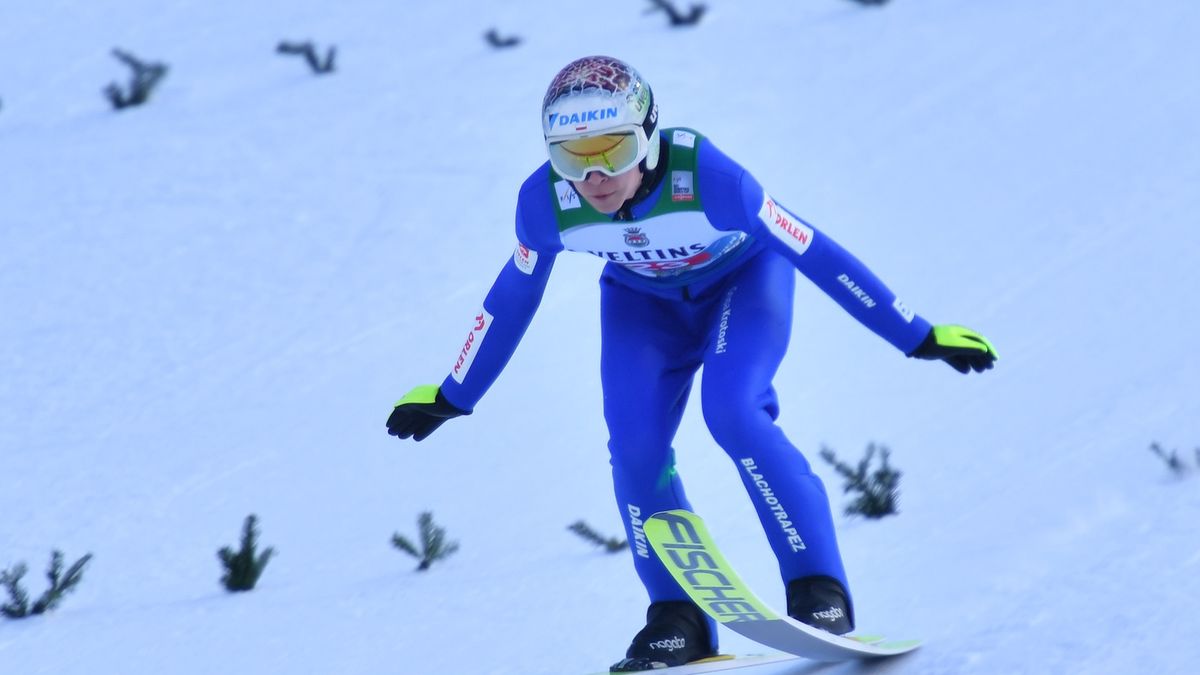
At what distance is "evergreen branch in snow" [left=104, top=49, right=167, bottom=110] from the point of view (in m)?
12.2

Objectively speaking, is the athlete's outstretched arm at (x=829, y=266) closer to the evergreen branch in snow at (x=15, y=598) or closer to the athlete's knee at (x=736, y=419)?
the athlete's knee at (x=736, y=419)

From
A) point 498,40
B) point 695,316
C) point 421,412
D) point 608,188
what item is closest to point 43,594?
point 421,412

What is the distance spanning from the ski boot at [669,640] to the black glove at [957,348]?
0.90m

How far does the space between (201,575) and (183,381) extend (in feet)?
7.27

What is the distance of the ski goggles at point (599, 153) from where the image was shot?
3881 millimetres

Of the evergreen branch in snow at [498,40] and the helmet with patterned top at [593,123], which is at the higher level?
the evergreen branch in snow at [498,40]

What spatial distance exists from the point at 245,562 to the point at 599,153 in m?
2.59

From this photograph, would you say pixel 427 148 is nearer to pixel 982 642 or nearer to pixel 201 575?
pixel 201 575

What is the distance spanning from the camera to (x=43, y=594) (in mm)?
5574

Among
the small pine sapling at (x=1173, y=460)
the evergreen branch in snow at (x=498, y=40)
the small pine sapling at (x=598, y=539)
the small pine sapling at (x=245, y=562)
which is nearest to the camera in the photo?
the small pine sapling at (x=1173, y=460)

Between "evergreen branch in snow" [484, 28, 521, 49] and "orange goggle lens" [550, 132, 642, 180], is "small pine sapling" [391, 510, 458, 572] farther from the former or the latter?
"evergreen branch in snow" [484, 28, 521, 49]

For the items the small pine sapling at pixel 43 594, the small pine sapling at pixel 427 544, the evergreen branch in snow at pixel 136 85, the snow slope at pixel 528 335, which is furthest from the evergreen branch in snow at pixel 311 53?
the small pine sapling at pixel 43 594

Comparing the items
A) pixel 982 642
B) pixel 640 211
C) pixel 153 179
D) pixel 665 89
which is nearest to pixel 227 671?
pixel 640 211

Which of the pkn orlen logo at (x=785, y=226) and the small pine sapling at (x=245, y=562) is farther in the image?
the small pine sapling at (x=245, y=562)
